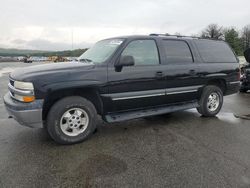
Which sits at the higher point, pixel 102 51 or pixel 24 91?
pixel 102 51

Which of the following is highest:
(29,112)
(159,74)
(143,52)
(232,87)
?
(143,52)

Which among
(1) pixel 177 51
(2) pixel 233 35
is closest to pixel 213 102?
(1) pixel 177 51

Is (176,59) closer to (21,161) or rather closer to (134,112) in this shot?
(134,112)

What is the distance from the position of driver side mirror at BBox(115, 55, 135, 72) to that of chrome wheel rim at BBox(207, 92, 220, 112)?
261 centimetres

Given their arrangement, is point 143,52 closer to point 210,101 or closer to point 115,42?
point 115,42

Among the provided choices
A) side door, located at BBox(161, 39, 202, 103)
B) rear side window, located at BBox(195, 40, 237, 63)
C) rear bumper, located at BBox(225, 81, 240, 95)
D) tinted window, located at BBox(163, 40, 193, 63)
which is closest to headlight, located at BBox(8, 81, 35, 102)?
side door, located at BBox(161, 39, 202, 103)

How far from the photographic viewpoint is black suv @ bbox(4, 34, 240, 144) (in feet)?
11.6

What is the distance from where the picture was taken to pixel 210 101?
5.64 m

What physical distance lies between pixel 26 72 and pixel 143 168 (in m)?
2.40

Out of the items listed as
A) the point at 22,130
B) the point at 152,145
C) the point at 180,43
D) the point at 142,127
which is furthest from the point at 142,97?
the point at 22,130

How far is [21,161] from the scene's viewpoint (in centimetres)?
319

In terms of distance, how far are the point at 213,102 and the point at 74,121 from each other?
11.9 feet

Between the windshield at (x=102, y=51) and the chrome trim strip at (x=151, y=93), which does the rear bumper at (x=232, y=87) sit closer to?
the chrome trim strip at (x=151, y=93)

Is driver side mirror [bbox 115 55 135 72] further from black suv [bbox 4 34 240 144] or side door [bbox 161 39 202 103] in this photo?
side door [bbox 161 39 202 103]
